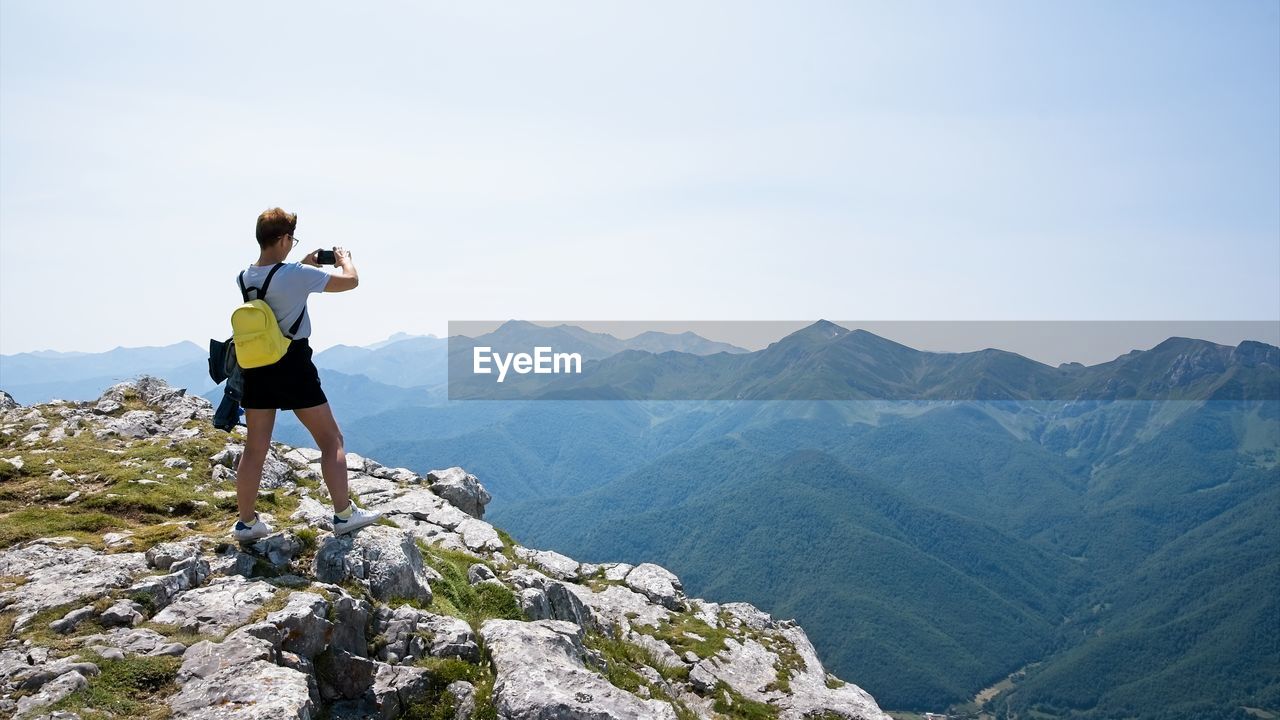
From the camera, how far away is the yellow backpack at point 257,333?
9773 millimetres

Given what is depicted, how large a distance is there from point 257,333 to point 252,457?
2.31m

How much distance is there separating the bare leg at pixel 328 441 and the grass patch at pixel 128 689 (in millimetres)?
3219

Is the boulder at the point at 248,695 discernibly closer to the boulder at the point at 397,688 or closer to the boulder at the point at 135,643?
the boulder at the point at 135,643

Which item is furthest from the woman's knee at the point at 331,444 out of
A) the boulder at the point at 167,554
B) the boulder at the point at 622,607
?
the boulder at the point at 622,607

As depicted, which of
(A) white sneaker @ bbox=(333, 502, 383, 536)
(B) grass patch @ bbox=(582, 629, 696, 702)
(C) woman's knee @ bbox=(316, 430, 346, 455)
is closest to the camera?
(C) woman's knee @ bbox=(316, 430, 346, 455)

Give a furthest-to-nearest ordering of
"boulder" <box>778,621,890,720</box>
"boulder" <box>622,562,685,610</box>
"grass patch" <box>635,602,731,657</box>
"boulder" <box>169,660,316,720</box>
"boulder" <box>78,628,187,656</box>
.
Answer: "boulder" <box>622,562,685,610</box>, "grass patch" <box>635,602,731,657</box>, "boulder" <box>778,621,890,720</box>, "boulder" <box>78,628,187,656</box>, "boulder" <box>169,660,316,720</box>

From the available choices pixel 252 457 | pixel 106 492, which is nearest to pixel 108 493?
pixel 106 492

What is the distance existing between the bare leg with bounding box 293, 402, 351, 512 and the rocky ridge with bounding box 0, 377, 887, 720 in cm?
150

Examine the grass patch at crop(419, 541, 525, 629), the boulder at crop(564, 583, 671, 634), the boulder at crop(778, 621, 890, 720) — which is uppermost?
the grass patch at crop(419, 541, 525, 629)

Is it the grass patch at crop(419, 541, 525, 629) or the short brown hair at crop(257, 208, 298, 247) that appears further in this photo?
the grass patch at crop(419, 541, 525, 629)

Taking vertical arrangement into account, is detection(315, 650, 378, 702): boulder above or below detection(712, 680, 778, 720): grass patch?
above

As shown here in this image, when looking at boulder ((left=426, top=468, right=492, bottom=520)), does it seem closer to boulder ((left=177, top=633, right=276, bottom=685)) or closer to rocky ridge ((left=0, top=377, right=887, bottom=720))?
rocky ridge ((left=0, top=377, right=887, bottom=720))

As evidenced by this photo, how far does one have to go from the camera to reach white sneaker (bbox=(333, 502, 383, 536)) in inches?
471

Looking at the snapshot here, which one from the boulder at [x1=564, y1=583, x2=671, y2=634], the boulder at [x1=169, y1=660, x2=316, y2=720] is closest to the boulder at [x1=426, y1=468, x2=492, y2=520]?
the boulder at [x1=564, y1=583, x2=671, y2=634]
